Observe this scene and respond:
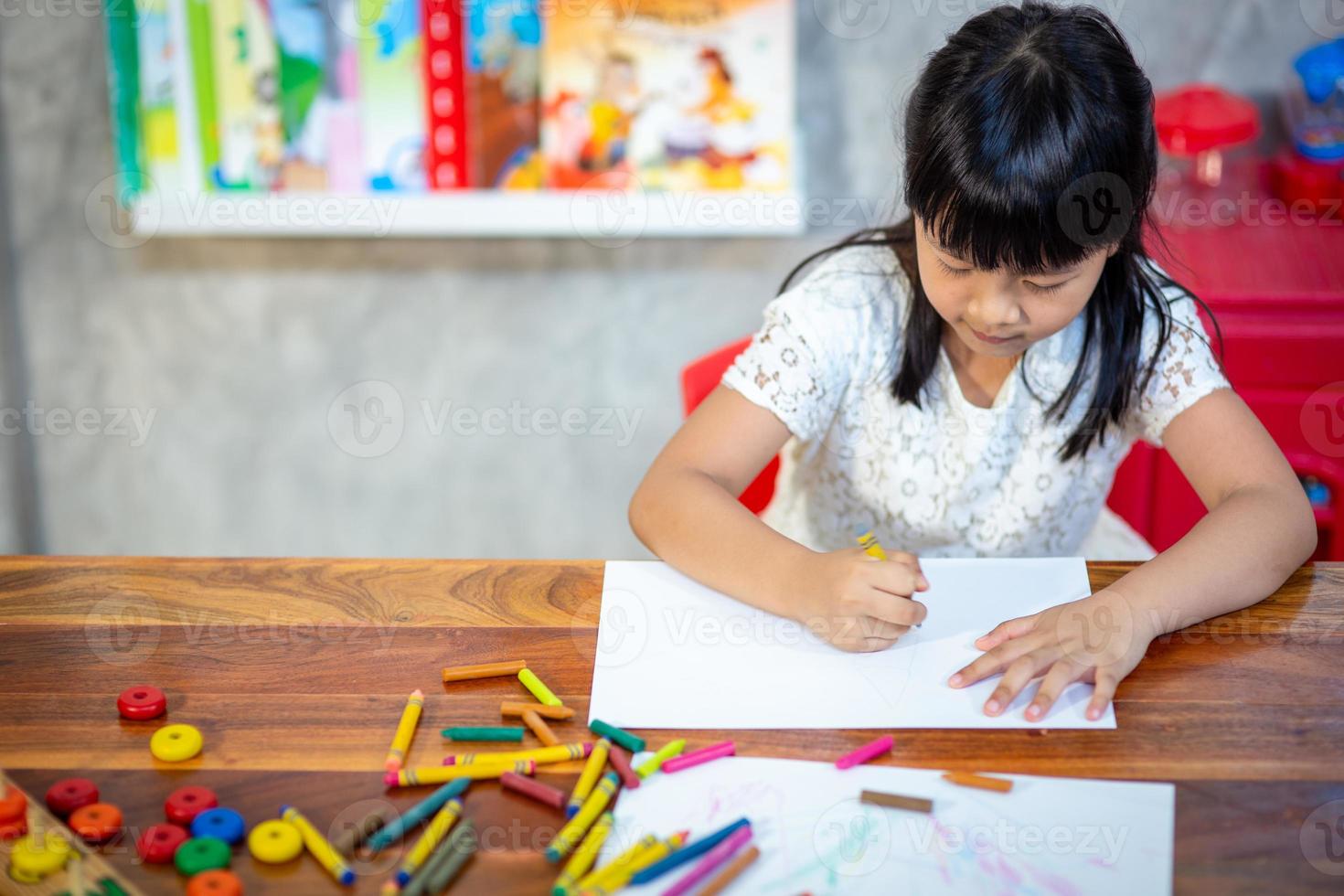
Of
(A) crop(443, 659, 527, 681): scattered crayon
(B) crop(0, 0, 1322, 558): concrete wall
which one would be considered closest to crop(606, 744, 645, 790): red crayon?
(A) crop(443, 659, 527, 681): scattered crayon

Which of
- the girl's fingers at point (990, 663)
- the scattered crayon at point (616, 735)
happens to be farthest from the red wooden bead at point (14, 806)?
the girl's fingers at point (990, 663)

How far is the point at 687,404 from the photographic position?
1.28 meters

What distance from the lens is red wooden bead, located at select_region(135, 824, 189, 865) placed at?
2.23 feet

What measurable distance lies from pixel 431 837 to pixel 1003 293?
592 mm

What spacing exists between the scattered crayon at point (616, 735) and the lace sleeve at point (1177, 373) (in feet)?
2.03

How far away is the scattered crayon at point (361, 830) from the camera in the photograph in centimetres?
68

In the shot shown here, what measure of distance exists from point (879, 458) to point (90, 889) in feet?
2.71

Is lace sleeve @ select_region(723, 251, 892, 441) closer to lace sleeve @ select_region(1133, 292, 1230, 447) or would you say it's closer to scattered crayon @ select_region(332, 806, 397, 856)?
lace sleeve @ select_region(1133, 292, 1230, 447)

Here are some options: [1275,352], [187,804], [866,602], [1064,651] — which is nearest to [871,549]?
[866,602]

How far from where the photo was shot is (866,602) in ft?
2.88

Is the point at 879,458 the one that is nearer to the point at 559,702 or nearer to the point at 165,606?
the point at 559,702

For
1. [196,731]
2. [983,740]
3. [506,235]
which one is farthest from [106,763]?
[506,235]

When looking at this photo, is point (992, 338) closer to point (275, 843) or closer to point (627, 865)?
point (627, 865)

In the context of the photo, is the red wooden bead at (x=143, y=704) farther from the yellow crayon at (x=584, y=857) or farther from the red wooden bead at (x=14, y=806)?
the yellow crayon at (x=584, y=857)
